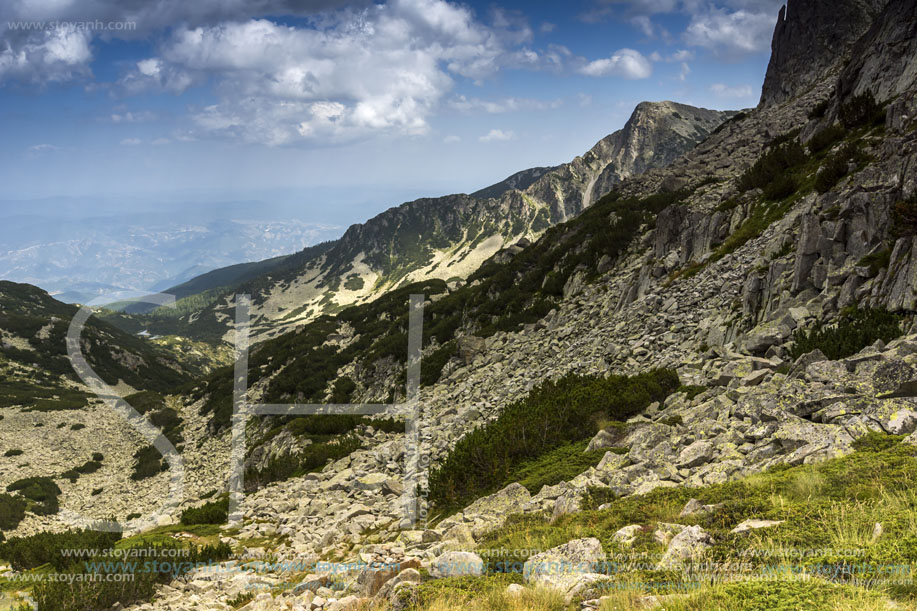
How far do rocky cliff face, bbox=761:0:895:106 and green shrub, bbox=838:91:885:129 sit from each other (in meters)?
39.4

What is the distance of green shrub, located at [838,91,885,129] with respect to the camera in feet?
88.0

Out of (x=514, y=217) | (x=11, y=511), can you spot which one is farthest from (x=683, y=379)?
(x=514, y=217)

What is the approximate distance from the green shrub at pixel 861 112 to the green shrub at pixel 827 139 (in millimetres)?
660

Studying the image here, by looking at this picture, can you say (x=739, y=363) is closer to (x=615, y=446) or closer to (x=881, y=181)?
(x=615, y=446)

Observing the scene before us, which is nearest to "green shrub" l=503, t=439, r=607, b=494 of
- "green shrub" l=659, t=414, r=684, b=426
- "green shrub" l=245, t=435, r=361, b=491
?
"green shrub" l=659, t=414, r=684, b=426

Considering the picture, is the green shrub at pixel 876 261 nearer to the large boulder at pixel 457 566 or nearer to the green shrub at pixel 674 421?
the green shrub at pixel 674 421

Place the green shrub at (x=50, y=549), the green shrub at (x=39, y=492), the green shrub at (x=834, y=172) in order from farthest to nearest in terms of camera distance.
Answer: the green shrub at (x=39, y=492) → the green shrub at (x=834, y=172) → the green shrub at (x=50, y=549)

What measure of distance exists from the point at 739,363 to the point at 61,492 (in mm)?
49366

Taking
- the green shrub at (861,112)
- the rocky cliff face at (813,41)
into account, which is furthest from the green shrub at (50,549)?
the rocky cliff face at (813,41)

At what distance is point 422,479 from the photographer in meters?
15.6

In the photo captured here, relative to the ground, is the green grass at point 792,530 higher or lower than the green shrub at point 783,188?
lower

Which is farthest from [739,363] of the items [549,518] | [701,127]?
[701,127]

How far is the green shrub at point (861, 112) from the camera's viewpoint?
26.8m

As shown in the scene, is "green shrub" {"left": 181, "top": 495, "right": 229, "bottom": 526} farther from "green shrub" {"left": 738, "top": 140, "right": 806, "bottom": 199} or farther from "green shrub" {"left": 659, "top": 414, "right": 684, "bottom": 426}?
"green shrub" {"left": 738, "top": 140, "right": 806, "bottom": 199}
